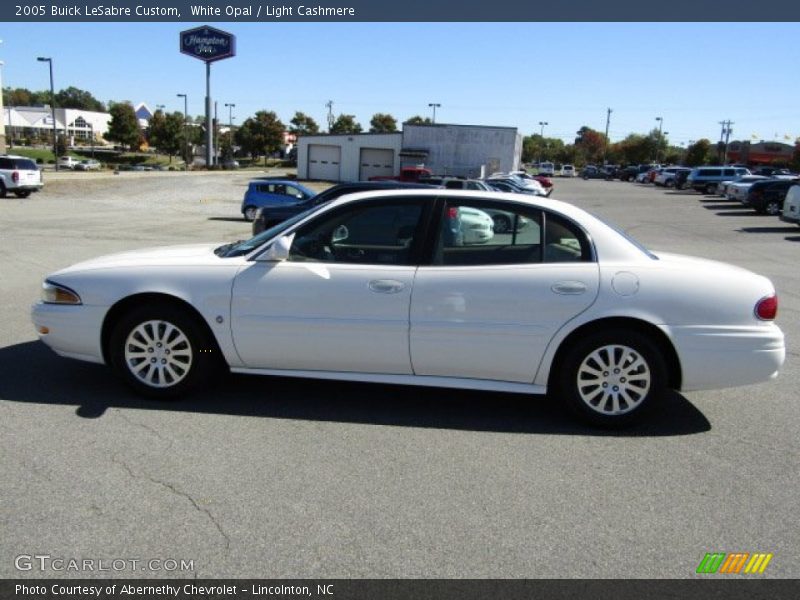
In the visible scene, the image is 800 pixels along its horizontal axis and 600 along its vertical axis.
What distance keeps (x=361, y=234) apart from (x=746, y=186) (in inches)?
1268

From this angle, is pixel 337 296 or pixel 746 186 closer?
pixel 337 296

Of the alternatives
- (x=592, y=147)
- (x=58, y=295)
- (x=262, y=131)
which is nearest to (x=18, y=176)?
(x=58, y=295)

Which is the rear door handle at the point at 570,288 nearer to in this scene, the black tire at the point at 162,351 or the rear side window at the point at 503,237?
the rear side window at the point at 503,237

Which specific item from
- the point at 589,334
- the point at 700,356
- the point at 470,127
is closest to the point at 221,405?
the point at 589,334

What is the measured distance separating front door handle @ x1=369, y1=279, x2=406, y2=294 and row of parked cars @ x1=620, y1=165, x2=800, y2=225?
1962cm

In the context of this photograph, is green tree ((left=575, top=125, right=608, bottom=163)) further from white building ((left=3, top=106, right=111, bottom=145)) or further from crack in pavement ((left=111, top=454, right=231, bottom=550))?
crack in pavement ((left=111, top=454, right=231, bottom=550))

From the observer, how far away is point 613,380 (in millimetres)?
4523

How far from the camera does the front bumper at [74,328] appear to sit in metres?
4.85

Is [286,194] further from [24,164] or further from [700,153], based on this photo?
[700,153]

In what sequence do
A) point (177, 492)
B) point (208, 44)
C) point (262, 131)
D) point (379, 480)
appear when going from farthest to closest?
point (262, 131) → point (208, 44) → point (379, 480) → point (177, 492)

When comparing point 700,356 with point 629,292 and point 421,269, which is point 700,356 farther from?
point 421,269

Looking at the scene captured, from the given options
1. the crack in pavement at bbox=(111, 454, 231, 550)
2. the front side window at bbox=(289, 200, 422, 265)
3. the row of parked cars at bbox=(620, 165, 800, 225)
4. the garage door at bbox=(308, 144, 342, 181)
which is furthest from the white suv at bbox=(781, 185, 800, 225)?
the garage door at bbox=(308, 144, 342, 181)

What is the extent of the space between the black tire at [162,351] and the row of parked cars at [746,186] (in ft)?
66.8
